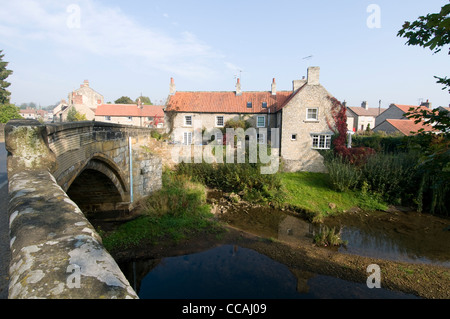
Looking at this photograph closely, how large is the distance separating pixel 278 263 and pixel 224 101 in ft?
75.3

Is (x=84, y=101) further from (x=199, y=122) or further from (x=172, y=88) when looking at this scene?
(x=199, y=122)

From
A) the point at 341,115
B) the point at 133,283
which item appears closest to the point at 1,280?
the point at 133,283

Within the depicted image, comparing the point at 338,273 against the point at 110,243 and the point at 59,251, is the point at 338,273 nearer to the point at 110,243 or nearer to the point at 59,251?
the point at 110,243

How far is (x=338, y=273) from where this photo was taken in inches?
312

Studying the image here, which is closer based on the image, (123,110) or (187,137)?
(187,137)

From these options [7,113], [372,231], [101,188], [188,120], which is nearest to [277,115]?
[188,120]

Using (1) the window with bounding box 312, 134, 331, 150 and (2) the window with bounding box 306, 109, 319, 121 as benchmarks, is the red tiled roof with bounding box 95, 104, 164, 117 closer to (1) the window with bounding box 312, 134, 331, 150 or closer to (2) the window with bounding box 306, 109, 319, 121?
(2) the window with bounding box 306, 109, 319, 121

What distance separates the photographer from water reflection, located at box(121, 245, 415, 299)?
6867 millimetres

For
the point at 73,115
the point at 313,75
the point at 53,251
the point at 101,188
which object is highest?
the point at 313,75

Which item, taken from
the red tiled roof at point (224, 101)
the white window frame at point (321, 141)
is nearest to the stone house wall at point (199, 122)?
the red tiled roof at point (224, 101)

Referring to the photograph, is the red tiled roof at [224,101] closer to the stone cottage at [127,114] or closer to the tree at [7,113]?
the stone cottage at [127,114]

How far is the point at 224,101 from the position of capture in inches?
1136
